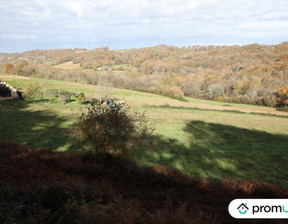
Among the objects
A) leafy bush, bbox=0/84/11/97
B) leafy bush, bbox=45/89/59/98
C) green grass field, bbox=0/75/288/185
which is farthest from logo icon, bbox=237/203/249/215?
leafy bush, bbox=45/89/59/98

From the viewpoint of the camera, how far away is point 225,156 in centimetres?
1448

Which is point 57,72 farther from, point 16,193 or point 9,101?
point 16,193

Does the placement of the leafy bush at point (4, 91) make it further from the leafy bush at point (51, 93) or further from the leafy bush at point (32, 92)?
the leafy bush at point (51, 93)

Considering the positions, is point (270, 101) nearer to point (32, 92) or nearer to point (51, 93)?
point (51, 93)

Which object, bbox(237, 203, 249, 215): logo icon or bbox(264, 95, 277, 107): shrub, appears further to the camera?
bbox(264, 95, 277, 107): shrub

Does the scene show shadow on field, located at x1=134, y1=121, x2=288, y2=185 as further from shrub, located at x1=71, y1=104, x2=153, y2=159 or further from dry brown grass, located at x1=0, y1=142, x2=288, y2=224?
dry brown grass, located at x1=0, y1=142, x2=288, y2=224

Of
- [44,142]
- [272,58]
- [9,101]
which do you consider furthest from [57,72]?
[272,58]

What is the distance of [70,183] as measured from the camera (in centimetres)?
497

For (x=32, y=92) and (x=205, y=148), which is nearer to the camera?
(x=205, y=148)

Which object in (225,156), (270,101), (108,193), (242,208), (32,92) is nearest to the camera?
(242,208)

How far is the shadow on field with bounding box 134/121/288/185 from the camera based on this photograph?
11.6 m

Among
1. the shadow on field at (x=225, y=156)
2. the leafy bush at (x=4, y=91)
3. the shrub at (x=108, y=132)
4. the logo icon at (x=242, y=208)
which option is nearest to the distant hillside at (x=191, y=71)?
the leafy bush at (x=4, y=91)

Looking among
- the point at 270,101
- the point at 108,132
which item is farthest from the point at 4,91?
the point at 270,101

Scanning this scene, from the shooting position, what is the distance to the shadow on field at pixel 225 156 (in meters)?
11.6
